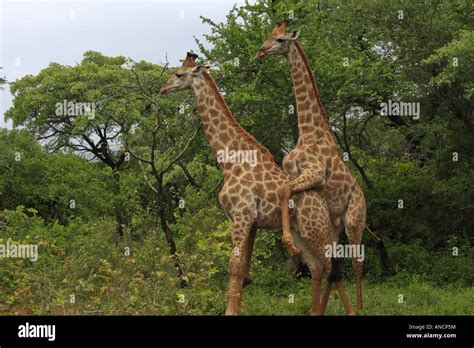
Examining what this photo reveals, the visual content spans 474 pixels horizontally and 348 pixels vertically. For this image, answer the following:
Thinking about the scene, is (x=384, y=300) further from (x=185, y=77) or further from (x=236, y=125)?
(x=185, y=77)

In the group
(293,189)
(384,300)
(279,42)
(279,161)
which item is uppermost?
(279,42)

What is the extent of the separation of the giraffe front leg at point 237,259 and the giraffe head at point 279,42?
2504mm

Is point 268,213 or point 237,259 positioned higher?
point 268,213

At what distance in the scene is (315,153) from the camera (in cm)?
1068

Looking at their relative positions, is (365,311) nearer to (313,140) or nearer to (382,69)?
(313,140)

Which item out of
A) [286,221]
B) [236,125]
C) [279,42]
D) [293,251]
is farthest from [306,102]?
[293,251]

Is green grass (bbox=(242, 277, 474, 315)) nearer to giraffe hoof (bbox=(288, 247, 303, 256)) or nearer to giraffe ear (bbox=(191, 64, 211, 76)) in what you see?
giraffe hoof (bbox=(288, 247, 303, 256))

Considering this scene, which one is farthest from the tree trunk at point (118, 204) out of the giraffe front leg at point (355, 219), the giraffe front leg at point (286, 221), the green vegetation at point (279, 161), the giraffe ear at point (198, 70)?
the giraffe front leg at point (286, 221)

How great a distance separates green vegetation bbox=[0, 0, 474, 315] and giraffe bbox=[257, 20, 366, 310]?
1520 mm

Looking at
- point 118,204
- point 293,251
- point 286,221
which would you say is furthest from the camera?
point 118,204

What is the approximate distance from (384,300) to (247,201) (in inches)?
147

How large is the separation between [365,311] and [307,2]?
24.5 ft

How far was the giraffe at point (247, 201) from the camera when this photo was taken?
9852 mm
